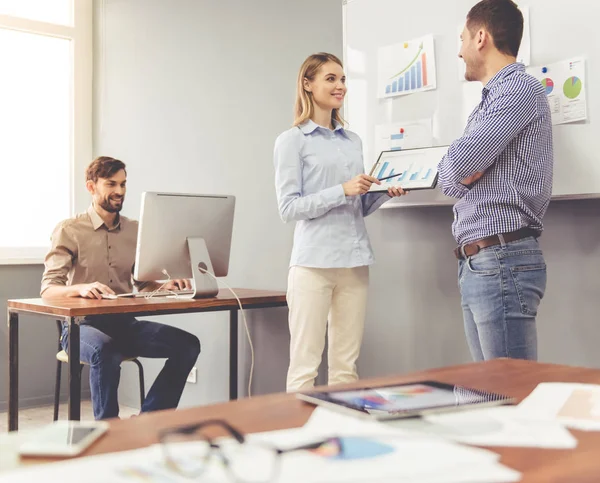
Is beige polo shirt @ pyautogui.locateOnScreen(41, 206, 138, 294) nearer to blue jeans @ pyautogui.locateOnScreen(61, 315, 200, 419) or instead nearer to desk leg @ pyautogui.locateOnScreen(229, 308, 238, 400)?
blue jeans @ pyautogui.locateOnScreen(61, 315, 200, 419)

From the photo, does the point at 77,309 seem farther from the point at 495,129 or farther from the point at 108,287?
the point at 495,129

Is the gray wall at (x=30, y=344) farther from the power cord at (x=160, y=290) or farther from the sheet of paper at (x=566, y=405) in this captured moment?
the sheet of paper at (x=566, y=405)

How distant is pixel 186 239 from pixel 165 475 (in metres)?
2.43

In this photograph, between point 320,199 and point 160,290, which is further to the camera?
point 160,290

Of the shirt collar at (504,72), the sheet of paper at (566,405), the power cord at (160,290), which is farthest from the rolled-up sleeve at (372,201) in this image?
the sheet of paper at (566,405)

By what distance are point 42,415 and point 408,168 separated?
9.44 feet

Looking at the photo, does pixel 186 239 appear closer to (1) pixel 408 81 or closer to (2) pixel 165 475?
(1) pixel 408 81

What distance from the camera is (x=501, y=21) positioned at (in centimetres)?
212

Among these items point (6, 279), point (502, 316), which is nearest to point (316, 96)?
point (502, 316)

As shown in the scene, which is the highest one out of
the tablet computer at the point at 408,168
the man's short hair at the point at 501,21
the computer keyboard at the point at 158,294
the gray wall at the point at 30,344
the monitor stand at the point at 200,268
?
the man's short hair at the point at 501,21

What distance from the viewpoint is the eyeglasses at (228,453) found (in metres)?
0.68

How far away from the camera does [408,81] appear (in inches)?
114

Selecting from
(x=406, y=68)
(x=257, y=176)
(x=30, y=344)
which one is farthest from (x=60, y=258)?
(x=406, y=68)

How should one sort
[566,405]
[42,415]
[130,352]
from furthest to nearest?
[42,415] → [130,352] → [566,405]
